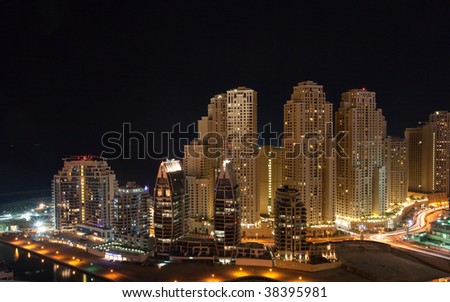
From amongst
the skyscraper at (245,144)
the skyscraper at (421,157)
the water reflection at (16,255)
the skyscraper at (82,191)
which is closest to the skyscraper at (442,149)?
the skyscraper at (421,157)

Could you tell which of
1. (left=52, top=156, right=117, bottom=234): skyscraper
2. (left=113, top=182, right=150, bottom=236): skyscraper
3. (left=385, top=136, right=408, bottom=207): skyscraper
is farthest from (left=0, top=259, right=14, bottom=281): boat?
(left=385, top=136, right=408, bottom=207): skyscraper

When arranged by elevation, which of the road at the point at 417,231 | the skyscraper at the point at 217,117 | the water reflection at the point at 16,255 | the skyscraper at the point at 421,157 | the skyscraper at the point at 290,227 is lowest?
the water reflection at the point at 16,255

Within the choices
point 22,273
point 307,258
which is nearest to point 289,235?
point 307,258

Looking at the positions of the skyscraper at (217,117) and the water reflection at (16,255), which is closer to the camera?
the water reflection at (16,255)

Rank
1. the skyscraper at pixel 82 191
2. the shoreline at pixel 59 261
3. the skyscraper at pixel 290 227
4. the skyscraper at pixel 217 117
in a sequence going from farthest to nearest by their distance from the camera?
the skyscraper at pixel 217 117
the skyscraper at pixel 82 191
the skyscraper at pixel 290 227
the shoreline at pixel 59 261

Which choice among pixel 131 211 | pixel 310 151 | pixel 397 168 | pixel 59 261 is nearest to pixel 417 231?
pixel 397 168

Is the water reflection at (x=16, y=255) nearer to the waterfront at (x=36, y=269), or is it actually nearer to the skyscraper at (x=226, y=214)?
the waterfront at (x=36, y=269)
